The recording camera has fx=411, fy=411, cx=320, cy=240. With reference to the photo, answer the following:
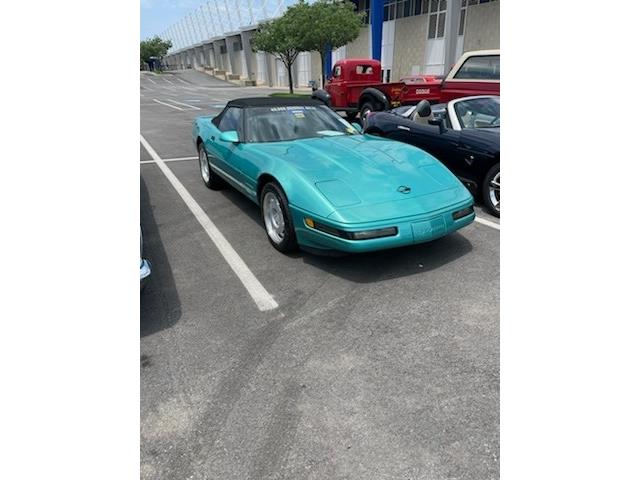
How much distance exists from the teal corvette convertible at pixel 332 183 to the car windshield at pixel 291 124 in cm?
1

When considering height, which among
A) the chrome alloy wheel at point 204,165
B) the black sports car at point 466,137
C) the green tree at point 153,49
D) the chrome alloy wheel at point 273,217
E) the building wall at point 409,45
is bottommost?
the chrome alloy wheel at point 273,217

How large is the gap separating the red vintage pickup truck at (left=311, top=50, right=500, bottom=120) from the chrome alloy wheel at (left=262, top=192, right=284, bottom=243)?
5.73 m

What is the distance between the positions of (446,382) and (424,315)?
647 mm

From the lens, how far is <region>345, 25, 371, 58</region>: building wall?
34594 millimetres

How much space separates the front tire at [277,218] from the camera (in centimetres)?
355

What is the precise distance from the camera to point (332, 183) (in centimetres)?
344

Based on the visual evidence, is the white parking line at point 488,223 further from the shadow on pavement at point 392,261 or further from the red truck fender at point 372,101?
the red truck fender at point 372,101

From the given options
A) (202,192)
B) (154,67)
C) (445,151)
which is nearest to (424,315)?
(445,151)

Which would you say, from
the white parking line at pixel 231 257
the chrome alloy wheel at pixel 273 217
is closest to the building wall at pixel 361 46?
the white parking line at pixel 231 257

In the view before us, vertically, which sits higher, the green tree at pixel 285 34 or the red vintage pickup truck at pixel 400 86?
the green tree at pixel 285 34

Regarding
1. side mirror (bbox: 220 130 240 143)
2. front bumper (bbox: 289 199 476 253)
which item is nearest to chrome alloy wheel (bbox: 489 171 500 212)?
front bumper (bbox: 289 199 476 253)

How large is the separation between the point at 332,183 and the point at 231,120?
7.59 ft

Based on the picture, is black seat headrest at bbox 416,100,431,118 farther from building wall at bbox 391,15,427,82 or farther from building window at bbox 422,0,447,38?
building wall at bbox 391,15,427,82

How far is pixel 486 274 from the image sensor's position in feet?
11.0
